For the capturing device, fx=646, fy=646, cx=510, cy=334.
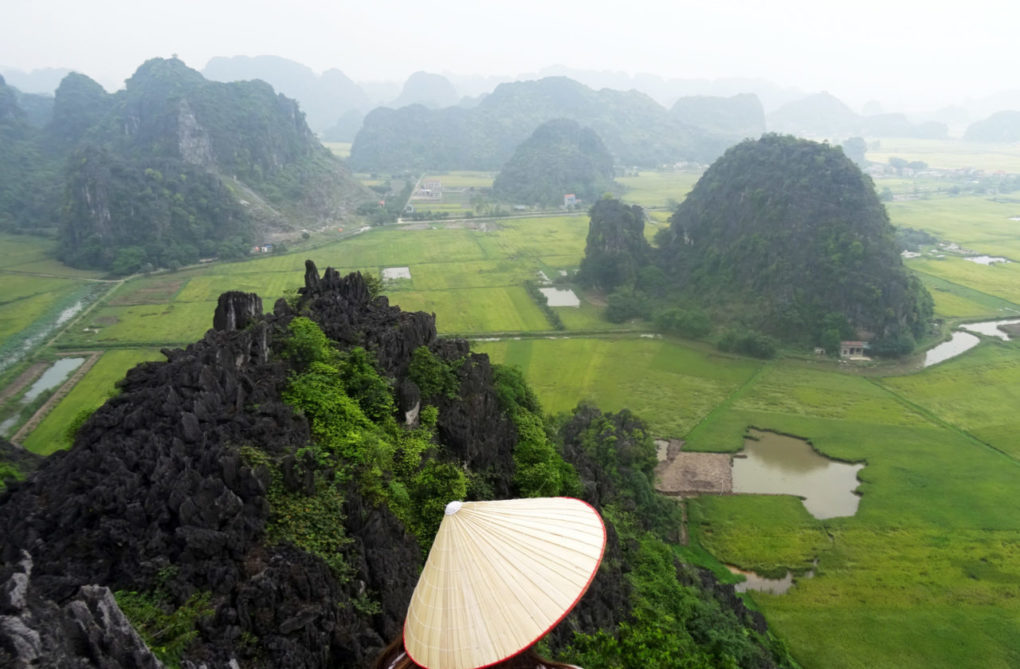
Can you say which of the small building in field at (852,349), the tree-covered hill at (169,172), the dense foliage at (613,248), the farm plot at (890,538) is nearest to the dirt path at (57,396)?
the tree-covered hill at (169,172)

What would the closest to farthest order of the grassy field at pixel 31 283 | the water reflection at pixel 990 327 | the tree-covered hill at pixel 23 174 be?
1. the water reflection at pixel 990 327
2. the grassy field at pixel 31 283
3. the tree-covered hill at pixel 23 174

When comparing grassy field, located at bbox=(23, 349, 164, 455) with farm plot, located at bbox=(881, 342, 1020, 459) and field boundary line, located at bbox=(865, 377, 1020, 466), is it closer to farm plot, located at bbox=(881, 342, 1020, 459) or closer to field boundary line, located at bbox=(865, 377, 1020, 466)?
field boundary line, located at bbox=(865, 377, 1020, 466)

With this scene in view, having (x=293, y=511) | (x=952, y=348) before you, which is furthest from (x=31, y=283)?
(x=952, y=348)

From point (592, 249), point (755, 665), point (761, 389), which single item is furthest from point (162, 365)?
point (592, 249)

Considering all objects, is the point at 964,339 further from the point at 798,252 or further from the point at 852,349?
the point at 798,252

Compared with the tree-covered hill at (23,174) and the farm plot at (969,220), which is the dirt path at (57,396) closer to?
the tree-covered hill at (23,174)
